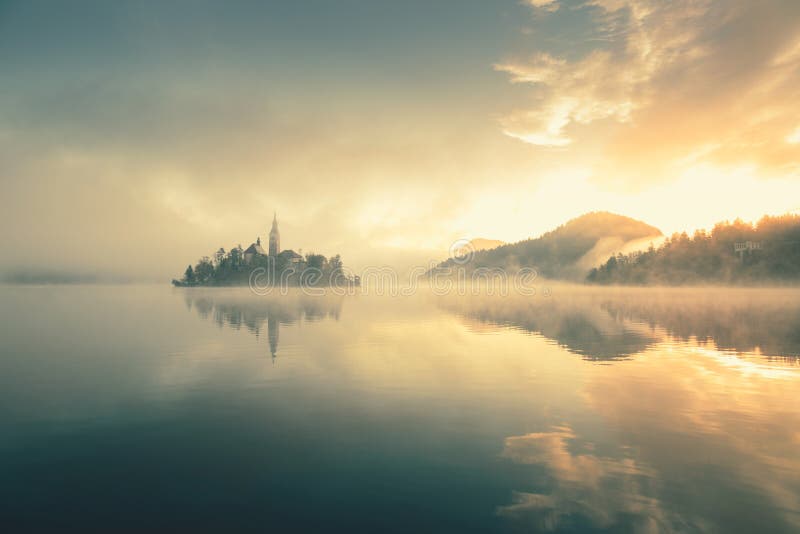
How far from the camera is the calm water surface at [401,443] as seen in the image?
12516 mm

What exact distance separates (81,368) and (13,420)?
1333 centimetres

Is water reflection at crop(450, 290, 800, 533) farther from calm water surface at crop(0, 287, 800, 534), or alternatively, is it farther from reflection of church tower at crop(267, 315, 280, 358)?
reflection of church tower at crop(267, 315, 280, 358)

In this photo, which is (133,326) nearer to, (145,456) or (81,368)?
(81,368)

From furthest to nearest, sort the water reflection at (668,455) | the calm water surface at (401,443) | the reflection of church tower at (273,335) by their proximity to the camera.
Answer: the reflection of church tower at (273,335) → the calm water surface at (401,443) → the water reflection at (668,455)

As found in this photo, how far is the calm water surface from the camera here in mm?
12516

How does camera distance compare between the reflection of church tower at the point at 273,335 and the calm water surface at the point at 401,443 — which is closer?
the calm water surface at the point at 401,443

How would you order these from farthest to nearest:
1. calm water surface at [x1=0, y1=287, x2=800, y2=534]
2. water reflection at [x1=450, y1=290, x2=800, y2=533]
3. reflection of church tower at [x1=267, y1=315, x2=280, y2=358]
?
reflection of church tower at [x1=267, y1=315, x2=280, y2=358] → calm water surface at [x1=0, y1=287, x2=800, y2=534] → water reflection at [x1=450, y1=290, x2=800, y2=533]

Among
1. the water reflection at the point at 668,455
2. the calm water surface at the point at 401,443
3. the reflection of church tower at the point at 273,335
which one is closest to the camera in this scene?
the water reflection at the point at 668,455

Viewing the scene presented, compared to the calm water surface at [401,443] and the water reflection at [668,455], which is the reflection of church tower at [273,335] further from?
the water reflection at [668,455]

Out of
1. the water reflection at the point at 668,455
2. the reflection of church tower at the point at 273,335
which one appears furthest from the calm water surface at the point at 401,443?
the reflection of church tower at the point at 273,335

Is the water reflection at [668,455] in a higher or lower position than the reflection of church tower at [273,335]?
lower

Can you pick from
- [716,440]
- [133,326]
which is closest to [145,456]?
[716,440]

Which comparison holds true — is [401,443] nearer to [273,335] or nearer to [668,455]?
[668,455]

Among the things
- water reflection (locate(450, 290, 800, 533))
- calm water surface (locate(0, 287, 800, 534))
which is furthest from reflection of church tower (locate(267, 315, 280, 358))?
water reflection (locate(450, 290, 800, 533))
